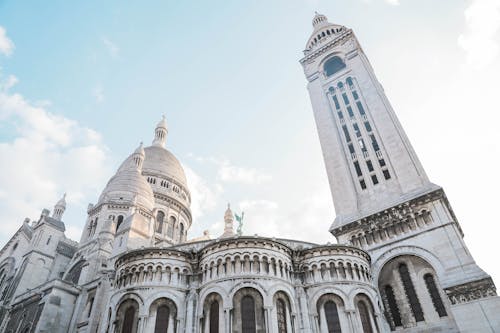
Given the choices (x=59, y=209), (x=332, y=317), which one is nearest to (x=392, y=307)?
(x=332, y=317)

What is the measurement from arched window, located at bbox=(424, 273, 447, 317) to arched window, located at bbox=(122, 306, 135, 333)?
21195 millimetres

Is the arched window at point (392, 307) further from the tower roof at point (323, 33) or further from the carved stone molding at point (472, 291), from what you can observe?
the tower roof at point (323, 33)

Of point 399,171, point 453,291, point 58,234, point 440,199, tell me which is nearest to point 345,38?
point 399,171

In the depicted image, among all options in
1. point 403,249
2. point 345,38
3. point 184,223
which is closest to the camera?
point 403,249

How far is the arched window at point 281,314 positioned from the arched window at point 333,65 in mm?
33564

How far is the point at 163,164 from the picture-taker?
6184 centimetres

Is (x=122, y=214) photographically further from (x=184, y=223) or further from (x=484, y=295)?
(x=484, y=295)

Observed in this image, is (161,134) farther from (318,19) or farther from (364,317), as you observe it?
(364,317)

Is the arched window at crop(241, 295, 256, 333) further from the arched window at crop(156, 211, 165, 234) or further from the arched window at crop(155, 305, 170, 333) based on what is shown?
the arched window at crop(156, 211, 165, 234)

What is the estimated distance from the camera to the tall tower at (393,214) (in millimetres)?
24062

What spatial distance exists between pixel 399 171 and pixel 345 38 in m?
23.5

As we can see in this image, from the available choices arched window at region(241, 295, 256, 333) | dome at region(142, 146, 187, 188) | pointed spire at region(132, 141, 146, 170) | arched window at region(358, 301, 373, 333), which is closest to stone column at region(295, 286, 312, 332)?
arched window at region(241, 295, 256, 333)

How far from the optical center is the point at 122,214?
4325cm

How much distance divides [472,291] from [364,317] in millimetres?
7430
